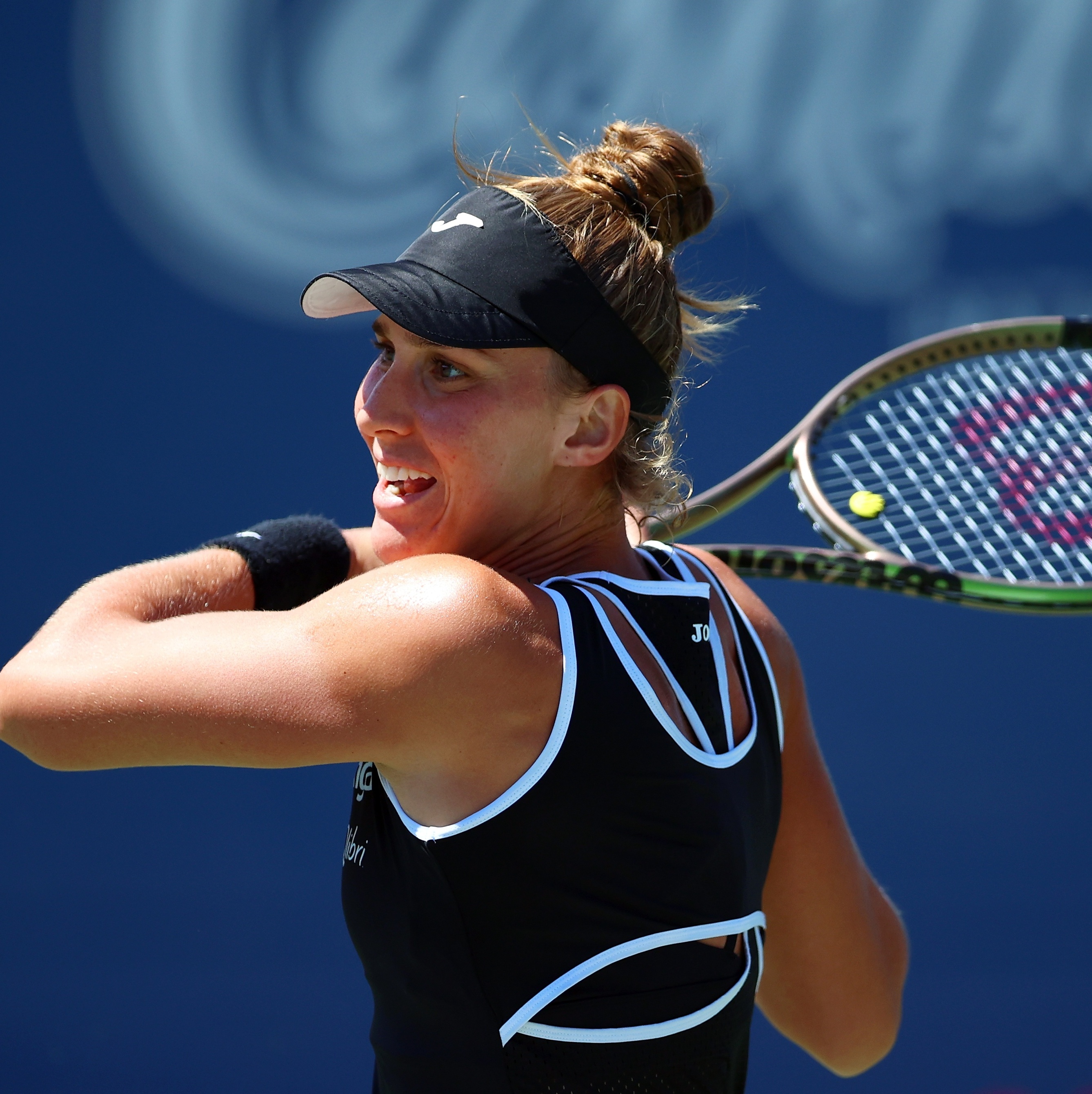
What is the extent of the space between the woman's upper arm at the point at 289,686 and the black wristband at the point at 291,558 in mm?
323

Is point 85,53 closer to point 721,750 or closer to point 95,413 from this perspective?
point 95,413

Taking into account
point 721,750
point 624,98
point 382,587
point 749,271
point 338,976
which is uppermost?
point 624,98

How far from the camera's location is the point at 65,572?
113 inches

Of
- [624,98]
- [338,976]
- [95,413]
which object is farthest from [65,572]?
[624,98]

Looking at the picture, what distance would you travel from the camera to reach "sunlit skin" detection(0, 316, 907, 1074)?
3.17 ft

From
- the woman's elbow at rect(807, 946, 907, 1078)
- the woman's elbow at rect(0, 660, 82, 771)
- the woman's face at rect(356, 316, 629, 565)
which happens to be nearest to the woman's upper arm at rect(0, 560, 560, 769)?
the woman's elbow at rect(0, 660, 82, 771)

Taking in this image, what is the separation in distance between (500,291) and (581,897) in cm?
56

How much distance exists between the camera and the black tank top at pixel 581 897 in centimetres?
104

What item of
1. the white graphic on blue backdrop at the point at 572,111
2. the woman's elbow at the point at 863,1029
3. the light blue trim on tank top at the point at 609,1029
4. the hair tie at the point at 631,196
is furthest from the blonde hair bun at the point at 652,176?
the white graphic on blue backdrop at the point at 572,111

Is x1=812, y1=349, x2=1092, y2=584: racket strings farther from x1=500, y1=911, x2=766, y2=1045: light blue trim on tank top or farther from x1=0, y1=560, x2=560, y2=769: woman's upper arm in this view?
x1=0, y1=560, x2=560, y2=769: woman's upper arm

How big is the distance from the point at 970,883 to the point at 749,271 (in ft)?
5.46

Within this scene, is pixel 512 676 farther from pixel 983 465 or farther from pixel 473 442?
pixel 983 465

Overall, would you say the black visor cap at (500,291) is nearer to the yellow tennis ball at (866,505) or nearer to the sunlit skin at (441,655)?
the sunlit skin at (441,655)

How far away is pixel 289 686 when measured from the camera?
3.15ft
